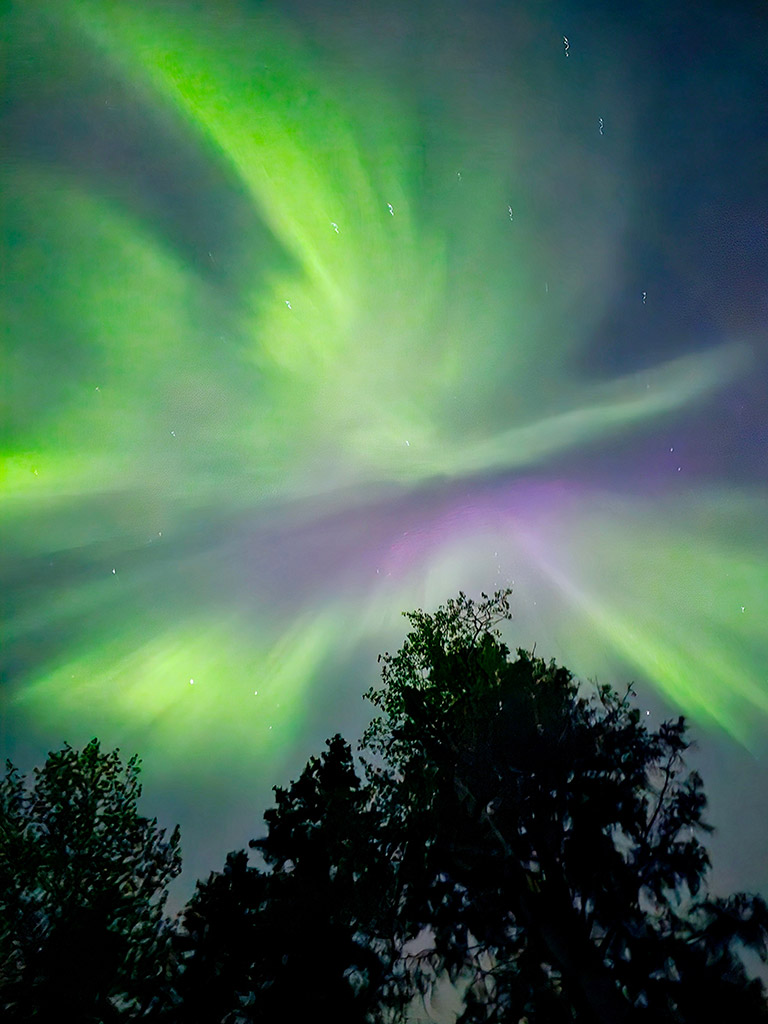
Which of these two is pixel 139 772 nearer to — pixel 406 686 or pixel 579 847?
pixel 406 686

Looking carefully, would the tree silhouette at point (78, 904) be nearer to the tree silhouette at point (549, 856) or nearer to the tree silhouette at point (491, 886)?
the tree silhouette at point (491, 886)

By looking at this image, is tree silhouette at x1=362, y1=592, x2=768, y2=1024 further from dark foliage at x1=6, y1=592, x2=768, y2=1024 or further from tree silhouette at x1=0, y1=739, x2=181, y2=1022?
tree silhouette at x1=0, y1=739, x2=181, y2=1022

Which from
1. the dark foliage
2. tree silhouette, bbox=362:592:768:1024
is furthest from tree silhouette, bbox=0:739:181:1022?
tree silhouette, bbox=362:592:768:1024

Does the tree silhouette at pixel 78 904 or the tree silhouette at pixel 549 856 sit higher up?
the tree silhouette at pixel 78 904

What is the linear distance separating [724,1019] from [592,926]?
2517 mm

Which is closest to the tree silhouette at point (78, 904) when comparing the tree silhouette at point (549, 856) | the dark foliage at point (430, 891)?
the dark foliage at point (430, 891)

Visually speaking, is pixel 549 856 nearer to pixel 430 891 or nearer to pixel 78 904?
pixel 430 891

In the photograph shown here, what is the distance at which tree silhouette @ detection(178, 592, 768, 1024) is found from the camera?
9.59 metres

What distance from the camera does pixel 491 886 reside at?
11.1 metres

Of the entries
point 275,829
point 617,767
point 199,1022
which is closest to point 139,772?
point 275,829

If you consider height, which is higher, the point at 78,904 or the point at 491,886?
the point at 78,904

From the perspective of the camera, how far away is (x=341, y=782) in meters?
14.8

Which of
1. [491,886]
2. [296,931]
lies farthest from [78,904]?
[491,886]

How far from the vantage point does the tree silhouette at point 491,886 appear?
9.59 m
